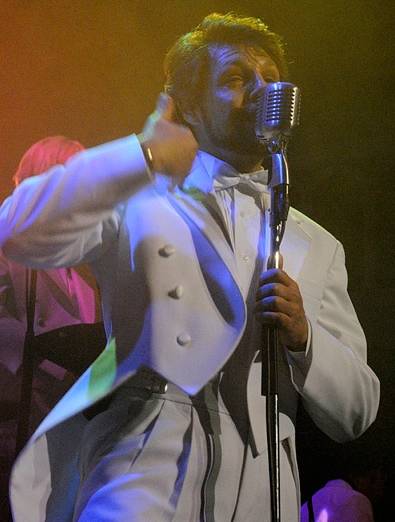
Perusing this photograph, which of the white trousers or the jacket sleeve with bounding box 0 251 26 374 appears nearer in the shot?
the white trousers

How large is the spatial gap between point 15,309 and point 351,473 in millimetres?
1131

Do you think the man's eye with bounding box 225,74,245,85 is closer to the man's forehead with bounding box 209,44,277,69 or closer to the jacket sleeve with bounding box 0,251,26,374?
the man's forehead with bounding box 209,44,277,69

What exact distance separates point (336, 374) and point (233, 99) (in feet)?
1.72

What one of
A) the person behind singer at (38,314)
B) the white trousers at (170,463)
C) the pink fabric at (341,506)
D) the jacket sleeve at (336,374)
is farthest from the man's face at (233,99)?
the pink fabric at (341,506)

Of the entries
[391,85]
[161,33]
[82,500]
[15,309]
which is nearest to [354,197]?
[391,85]

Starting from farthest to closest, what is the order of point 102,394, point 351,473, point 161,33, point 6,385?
point 351,473 < point 161,33 < point 6,385 < point 102,394

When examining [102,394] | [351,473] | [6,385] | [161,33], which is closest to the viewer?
[102,394]

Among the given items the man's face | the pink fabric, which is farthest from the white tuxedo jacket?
the pink fabric

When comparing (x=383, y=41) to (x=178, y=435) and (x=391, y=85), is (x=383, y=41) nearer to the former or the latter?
(x=391, y=85)

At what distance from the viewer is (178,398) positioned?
1.07m

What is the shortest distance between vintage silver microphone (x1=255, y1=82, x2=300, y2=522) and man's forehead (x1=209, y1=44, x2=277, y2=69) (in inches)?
9.2

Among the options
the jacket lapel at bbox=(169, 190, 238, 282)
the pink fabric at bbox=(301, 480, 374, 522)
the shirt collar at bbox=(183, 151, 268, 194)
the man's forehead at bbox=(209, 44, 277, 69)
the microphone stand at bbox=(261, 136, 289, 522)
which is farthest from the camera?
the pink fabric at bbox=(301, 480, 374, 522)

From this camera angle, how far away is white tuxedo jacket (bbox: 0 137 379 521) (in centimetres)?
99

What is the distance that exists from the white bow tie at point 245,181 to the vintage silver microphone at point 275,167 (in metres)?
0.14
